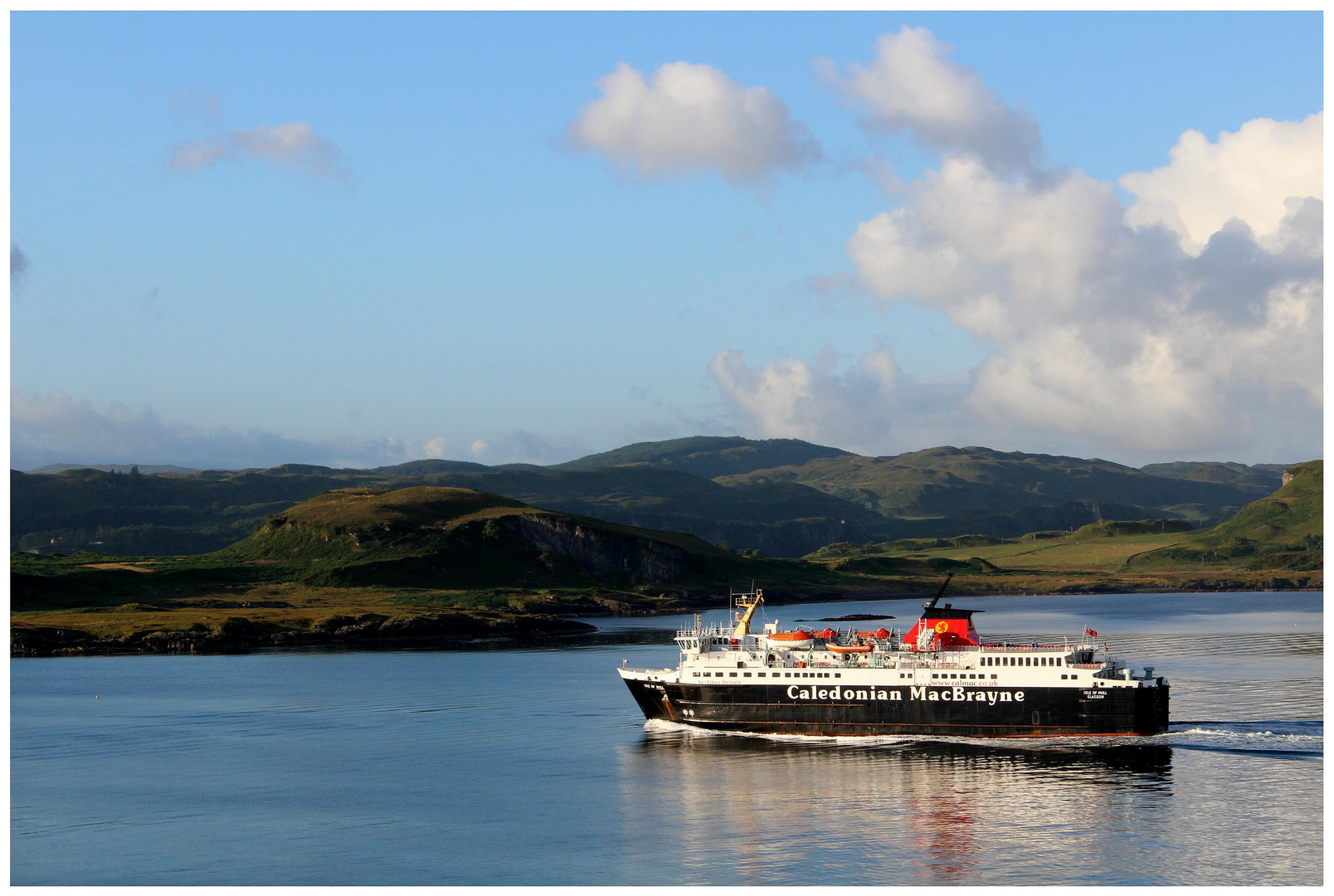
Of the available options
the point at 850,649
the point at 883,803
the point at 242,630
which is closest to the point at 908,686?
the point at 850,649

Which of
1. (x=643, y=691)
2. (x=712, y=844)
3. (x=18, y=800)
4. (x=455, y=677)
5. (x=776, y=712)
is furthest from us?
(x=455, y=677)

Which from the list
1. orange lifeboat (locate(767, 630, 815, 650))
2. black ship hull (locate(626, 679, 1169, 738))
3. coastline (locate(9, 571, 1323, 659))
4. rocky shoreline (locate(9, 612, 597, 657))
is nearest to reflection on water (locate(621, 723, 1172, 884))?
black ship hull (locate(626, 679, 1169, 738))

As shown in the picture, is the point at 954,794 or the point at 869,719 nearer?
the point at 954,794

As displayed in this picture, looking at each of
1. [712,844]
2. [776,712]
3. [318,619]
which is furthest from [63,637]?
[712,844]

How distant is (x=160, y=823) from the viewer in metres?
65.1

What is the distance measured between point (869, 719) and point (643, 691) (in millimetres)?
16703

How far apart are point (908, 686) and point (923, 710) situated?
1.75m

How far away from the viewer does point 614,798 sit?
7038 cm

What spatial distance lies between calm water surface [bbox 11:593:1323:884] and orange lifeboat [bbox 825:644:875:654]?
6.04 m

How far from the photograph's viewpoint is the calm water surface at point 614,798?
186ft

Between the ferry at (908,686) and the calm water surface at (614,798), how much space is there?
4.96 ft

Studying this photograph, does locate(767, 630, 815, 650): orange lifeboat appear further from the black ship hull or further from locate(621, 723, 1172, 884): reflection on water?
locate(621, 723, 1172, 884): reflection on water

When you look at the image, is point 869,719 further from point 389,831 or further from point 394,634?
point 394,634

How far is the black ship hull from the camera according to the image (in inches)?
3184
